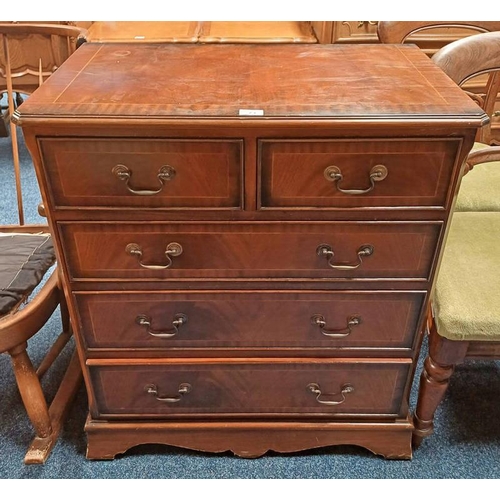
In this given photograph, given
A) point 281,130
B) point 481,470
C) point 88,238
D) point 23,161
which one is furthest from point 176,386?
point 23,161

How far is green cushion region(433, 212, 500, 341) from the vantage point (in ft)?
3.39

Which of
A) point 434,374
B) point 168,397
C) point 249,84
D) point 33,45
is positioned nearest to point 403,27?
point 249,84

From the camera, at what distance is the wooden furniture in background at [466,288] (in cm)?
104

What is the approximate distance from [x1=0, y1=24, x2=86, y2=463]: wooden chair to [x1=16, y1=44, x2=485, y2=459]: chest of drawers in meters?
0.14

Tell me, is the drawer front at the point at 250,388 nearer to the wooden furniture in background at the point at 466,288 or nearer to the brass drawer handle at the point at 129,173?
the wooden furniture in background at the point at 466,288

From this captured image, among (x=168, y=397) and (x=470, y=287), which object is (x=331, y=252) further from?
(x=168, y=397)

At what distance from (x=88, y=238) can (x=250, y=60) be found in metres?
0.50

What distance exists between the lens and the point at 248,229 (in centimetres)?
94

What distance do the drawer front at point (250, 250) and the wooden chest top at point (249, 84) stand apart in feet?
0.67

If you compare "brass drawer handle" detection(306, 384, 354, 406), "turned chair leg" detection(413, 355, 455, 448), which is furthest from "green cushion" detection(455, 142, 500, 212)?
"brass drawer handle" detection(306, 384, 354, 406)

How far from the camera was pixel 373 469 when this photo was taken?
126cm

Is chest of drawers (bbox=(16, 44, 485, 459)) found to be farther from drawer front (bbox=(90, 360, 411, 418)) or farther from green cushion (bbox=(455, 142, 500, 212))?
green cushion (bbox=(455, 142, 500, 212))

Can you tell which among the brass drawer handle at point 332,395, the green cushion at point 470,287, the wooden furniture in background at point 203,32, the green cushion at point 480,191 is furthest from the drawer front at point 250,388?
the wooden furniture in background at point 203,32

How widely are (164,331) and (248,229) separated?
31 centimetres
